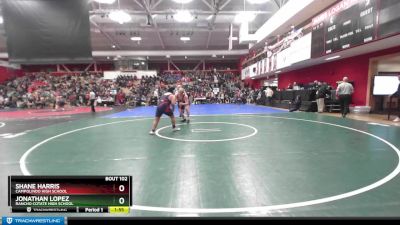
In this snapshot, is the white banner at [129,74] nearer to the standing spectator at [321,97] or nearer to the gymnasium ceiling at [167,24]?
the gymnasium ceiling at [167,24]

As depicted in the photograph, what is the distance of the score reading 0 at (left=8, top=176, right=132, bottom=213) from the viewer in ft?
5.63

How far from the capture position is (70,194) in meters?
1.74

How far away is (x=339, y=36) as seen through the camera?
10336mm

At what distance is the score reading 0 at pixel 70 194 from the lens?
1.71 metres

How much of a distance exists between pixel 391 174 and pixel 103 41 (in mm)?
28611

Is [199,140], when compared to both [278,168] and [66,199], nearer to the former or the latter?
[278,168]

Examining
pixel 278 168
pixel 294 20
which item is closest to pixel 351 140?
pixel 278 168

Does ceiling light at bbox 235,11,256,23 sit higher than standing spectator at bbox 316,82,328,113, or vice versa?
ceiling light at bbox 235,11,256,23

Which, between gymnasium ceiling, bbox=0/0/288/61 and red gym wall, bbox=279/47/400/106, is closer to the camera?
red gym wall, bbox=279/47/400/106

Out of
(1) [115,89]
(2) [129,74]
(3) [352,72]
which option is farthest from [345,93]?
(2) [129,74]

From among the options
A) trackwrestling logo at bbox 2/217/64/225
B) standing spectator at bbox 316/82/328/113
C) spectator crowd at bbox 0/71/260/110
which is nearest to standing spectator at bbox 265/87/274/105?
spectator crowd at bbox 0/71/260/110

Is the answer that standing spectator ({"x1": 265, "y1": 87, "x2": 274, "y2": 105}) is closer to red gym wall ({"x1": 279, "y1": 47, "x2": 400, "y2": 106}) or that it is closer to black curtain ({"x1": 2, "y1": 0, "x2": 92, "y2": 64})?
red gym wall ({"x1": 279, "y1": 47, "x2": 400, "y2": 106})

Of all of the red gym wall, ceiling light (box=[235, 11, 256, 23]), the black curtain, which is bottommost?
the black curtain

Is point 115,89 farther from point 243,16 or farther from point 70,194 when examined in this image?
point 70,194
